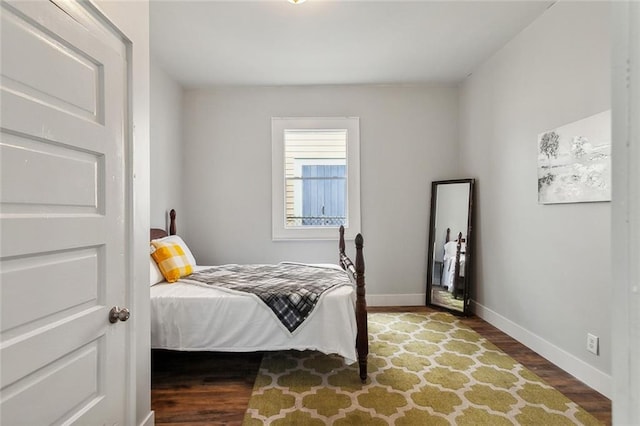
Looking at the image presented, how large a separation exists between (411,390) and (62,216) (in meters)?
2.19

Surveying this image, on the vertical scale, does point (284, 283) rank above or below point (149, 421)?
above

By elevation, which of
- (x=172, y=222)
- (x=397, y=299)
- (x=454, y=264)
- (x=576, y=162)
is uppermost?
(x=576, y=162)

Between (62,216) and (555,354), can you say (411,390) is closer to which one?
(555,354)

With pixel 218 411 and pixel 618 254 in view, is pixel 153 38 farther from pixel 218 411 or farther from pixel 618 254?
pixel 618 254

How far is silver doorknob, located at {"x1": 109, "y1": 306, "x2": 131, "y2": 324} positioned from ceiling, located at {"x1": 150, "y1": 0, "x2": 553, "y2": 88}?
230 cm

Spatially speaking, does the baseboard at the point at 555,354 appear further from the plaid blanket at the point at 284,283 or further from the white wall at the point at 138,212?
the white wall at the point at 138,212

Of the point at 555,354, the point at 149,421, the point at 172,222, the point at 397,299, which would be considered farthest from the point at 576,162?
the point at 172,222

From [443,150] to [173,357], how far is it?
3714 millimetres

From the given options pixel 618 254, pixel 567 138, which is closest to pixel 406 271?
pixel 567 138

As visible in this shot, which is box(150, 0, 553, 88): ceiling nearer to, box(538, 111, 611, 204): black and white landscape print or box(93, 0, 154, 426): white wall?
box(538, 111, 611, 204): black and white landscape print

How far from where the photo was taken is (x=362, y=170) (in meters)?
4.20

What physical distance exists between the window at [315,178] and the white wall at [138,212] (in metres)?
2.48

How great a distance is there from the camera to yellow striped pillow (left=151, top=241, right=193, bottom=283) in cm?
282

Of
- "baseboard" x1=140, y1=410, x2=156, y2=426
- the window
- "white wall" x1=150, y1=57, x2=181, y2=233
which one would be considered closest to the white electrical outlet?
the window
